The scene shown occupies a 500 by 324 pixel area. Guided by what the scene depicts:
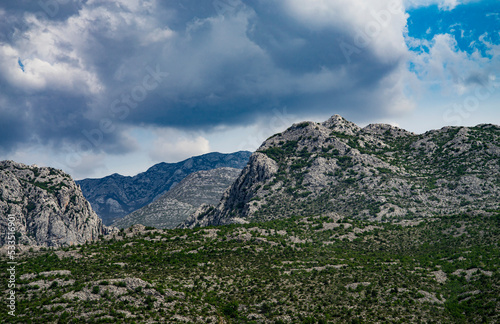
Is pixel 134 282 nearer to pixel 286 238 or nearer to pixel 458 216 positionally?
pixel 286 238

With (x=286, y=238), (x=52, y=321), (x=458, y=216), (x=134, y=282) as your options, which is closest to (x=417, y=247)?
(x=458, y=216)

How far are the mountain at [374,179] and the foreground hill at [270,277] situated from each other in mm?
38682

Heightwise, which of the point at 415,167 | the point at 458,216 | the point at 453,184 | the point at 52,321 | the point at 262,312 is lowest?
the point at 262,312

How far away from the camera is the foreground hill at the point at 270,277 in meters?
55.9

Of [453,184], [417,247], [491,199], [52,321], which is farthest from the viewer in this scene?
[453,184]

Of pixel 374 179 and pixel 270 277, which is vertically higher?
pixel 374 179

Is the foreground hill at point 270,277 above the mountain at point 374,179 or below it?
below

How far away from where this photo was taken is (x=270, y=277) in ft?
237

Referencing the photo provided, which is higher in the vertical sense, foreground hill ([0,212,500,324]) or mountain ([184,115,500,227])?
mountain ([184,115,500,227])

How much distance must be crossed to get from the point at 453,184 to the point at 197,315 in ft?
429

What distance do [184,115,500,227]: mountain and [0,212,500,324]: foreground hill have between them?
38.7 meters

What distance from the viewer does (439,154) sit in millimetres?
169375

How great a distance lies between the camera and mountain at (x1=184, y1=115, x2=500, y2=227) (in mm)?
138375

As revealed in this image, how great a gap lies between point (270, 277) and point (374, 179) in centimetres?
10374
